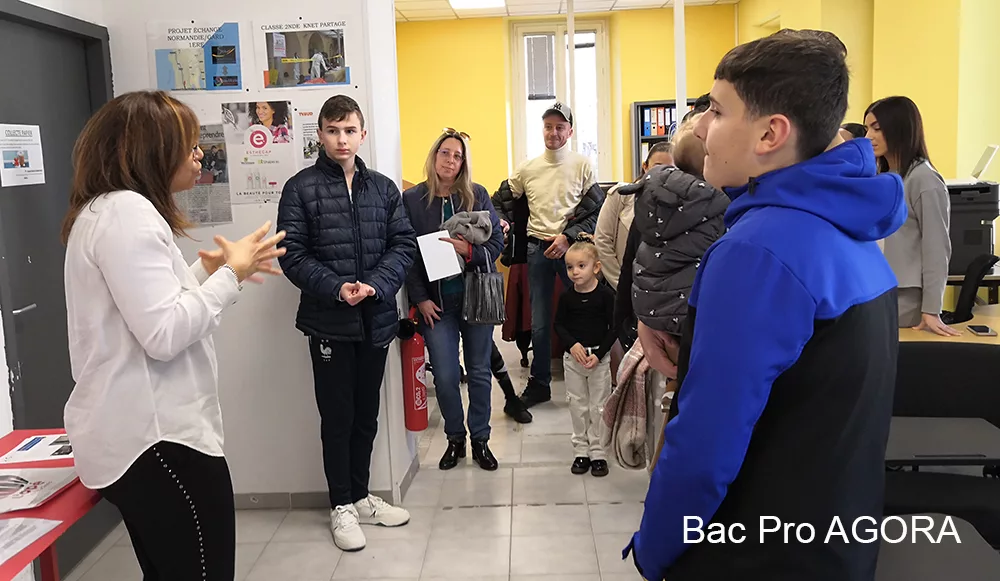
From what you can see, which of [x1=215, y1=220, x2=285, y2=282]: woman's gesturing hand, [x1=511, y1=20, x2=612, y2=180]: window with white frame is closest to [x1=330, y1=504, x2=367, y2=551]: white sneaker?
[x1=215, y1=220, x2=285, y2=282]: woman's gesturing hand

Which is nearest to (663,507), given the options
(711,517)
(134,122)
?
(711,517)

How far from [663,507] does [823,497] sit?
0.77 ft

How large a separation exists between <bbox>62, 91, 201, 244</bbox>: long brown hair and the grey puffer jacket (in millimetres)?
Result: 1323

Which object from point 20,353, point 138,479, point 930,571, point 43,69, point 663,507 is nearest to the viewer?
point 663,507

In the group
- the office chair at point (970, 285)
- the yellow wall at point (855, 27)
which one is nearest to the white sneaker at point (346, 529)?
the office chair at point (970, 285)

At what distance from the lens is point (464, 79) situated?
8.91 meters

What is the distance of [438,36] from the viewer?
29.1 feet

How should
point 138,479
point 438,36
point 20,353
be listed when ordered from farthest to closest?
1. point 438,36
2. point 20,353
3. point 138,479

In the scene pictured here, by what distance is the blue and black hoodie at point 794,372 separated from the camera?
3.58 ft

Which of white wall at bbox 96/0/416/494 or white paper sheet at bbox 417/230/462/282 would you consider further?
white paper sheet at bbox 417/230/462/282

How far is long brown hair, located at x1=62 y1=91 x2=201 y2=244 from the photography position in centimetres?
168

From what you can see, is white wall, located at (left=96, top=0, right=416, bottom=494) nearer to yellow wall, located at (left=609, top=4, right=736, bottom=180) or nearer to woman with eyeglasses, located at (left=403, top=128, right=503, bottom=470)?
woman with eyeglasses, located at (left=403, top=128, right=503, bottom=470)

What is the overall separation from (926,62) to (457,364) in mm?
4262

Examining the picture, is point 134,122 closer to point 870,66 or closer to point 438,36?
point 870,66
